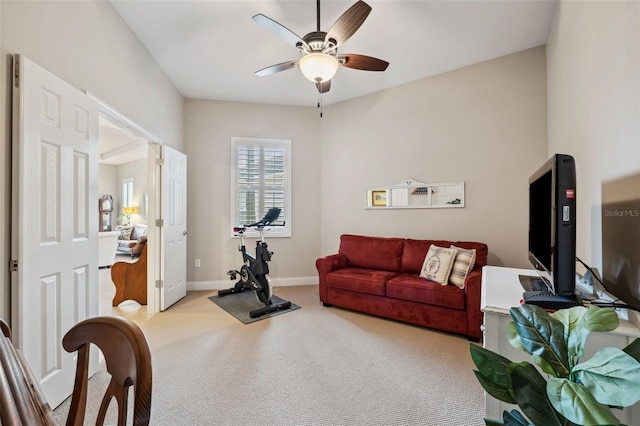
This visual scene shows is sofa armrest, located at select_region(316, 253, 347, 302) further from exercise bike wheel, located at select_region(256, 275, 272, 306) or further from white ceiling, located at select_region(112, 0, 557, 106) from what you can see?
white ceiling, located at select_region(112, 0, 557, 106)

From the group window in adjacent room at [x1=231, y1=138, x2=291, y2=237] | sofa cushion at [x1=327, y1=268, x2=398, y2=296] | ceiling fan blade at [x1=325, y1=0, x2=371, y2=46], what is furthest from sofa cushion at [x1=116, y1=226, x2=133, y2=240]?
ceiling fan blade at [x1=325, y1=0, x2=371, y2=46]

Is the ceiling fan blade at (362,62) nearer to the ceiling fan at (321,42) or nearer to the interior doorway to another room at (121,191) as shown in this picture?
the ceiling fan at (321,42)

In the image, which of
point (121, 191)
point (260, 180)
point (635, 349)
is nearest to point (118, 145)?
point (121, 191)

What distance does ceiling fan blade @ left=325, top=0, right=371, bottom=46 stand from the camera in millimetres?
1849

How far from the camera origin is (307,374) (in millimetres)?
2145

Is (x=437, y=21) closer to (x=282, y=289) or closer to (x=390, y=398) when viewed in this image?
(x=390, y=398)

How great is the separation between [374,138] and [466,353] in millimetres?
2931

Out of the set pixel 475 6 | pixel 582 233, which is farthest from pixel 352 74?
pixel 582 233

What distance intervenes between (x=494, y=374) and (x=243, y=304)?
11.0 ft

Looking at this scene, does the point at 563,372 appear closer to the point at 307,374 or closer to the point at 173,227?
the point at 307,374

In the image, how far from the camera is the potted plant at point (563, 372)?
0.60 meters

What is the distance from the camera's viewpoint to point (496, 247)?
334 centimetres

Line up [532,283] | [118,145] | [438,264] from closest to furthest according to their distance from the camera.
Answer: [532,283] < [438,264] < [118,145]

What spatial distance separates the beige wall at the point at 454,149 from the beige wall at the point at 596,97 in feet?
2.08
